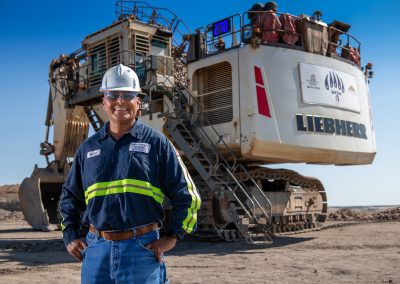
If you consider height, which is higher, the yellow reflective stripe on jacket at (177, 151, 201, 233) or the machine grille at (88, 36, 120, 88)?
the machine grille at (88, 36, 120, 88)

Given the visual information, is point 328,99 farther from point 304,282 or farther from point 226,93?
point 304,282

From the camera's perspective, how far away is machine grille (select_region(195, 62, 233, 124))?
494 inches

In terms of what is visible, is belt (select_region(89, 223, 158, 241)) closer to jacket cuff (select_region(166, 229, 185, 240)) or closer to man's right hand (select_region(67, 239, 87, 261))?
jacket cuff (select_region(166, 229, 185, 240))

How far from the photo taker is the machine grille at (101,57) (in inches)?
613

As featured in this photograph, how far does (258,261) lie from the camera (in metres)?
9.45

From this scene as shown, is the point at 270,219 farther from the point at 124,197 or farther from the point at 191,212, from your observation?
the point at 124,197

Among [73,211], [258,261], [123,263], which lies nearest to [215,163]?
[258,261]

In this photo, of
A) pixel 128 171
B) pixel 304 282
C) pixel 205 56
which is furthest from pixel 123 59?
pixel 128 171

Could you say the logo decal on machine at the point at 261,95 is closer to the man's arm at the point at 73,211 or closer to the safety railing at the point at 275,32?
the safety railing at the point at 275,32

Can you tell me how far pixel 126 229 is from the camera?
319cm

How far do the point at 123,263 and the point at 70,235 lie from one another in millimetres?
541

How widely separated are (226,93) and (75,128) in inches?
289

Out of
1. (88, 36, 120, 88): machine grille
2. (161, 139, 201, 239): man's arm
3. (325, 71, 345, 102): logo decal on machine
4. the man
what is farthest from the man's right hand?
(88, 36, 120, 88): machine grille

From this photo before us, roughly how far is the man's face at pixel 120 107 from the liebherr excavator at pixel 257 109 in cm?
820
